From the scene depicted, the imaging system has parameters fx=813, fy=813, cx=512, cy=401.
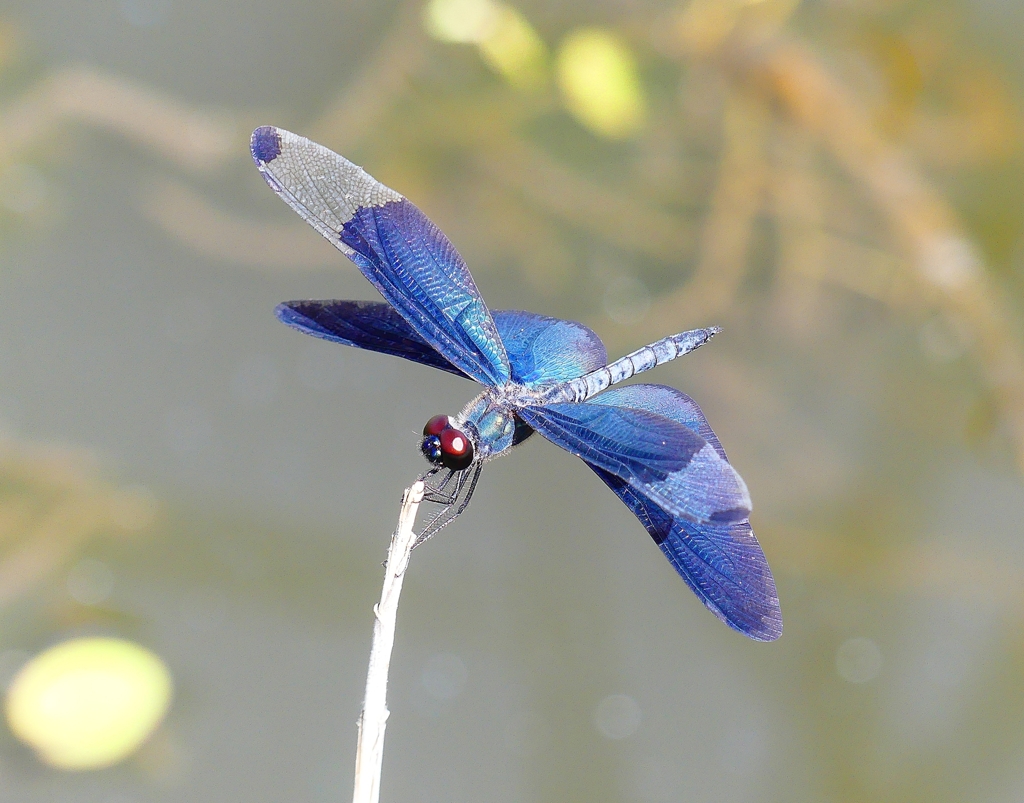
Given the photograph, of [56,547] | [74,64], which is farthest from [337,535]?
[74,64]

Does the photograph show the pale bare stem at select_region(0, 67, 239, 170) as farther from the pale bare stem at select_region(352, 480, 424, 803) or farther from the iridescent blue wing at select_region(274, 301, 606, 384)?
the pale bare stem at select_region(352, 480, 424, 803)

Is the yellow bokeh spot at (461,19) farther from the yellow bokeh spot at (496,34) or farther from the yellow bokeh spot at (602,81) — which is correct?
the yellow bokeh spot at (602,81)

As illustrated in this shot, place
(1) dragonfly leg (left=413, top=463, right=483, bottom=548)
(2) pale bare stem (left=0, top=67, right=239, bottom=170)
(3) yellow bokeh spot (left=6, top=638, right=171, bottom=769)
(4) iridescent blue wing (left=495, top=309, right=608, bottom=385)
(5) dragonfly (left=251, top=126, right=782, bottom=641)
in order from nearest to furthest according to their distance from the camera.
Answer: (5) dragonfly (left=251, top=126, right=782, bottom=641)
(1) dragonfly leg (left=413, top=463, right=483, bottom=548)
(4) iridescent blue wing (left=495, top=309, right=608, bottom=385)
(3) yellow bokeh spot (left=6, top=638, right=171, bottom=769)
(2) pale bare stem (left=0, top=67, right=239, bottom=170)

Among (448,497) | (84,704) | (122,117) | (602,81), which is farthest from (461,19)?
(84,704)

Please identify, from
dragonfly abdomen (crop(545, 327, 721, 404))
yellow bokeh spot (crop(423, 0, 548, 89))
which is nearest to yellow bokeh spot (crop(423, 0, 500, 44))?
yellow bokeh spot (crop(423, 0, 548, 89))

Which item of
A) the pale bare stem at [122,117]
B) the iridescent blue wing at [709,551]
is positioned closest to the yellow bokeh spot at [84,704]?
the iridescent blue wing at [709,551]

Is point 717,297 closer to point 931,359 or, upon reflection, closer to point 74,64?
point 931,359

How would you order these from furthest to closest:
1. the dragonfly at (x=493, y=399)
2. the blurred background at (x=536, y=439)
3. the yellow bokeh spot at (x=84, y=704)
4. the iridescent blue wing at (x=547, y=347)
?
the blurred background at (x=536, y=439)
the yellow bokeh spot at (x=84, y=704)
the iridescent blue wing at (x=547, y=347)
the dragonfly at (x=493, y=399)
